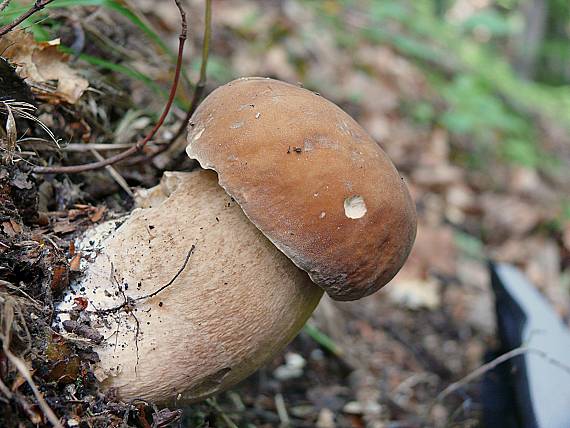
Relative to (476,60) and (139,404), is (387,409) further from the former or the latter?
(476,60)

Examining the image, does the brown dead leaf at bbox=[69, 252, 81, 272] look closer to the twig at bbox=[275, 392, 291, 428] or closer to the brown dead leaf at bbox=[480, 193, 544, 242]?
the twig at bbox=[275, 392, 291, 428]

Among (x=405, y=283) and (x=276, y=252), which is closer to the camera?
(x=276, y=252)

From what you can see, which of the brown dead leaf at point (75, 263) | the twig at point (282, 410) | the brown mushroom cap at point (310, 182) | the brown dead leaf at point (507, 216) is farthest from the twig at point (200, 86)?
the brown dead leaf at point (507, 216)

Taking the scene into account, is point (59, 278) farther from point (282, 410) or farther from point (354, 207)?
point (282, 410)

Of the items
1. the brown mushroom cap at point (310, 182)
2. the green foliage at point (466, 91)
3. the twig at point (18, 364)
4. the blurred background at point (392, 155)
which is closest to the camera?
the twig at point (18, 364)

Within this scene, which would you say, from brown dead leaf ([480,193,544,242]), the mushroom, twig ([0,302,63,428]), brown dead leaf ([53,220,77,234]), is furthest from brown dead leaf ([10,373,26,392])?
brown dead leaf ([480,193,544,242])

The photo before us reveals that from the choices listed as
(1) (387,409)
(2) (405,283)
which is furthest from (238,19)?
(1) (387,409)

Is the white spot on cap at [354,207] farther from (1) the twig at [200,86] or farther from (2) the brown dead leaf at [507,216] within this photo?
(2) the brown dead leaf at [507,216]

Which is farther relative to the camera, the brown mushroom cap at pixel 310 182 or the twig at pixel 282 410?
the twig at pixel 282 410
